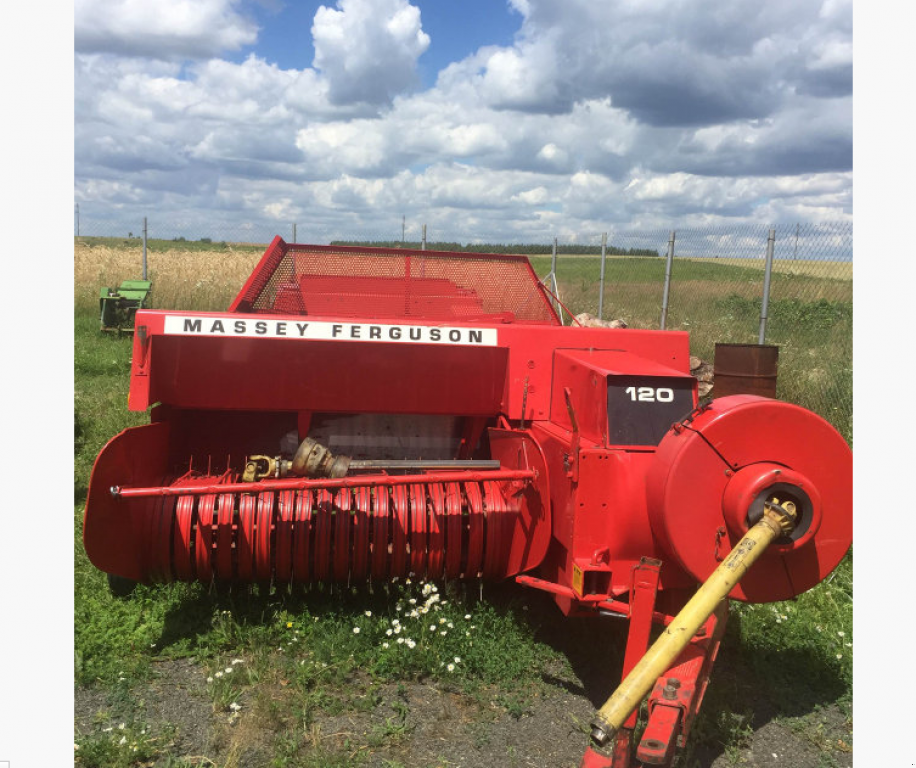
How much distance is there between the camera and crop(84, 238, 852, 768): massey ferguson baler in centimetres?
278

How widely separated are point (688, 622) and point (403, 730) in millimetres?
1362

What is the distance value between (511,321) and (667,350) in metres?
1.24

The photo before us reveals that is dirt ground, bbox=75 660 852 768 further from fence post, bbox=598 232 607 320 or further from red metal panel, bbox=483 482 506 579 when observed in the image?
fence post, bbox=598 232 607 320

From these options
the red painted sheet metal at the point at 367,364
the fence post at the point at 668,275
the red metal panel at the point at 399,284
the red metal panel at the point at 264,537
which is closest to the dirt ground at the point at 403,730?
the red metal panel at the point at 264,537

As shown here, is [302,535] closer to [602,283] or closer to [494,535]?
[494,535]

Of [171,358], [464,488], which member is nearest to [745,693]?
[464,488]

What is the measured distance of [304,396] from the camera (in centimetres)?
446

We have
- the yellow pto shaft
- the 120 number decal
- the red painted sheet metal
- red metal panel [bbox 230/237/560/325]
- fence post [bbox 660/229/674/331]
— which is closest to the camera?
the yellow pto shaft

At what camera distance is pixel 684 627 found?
227 centimetres

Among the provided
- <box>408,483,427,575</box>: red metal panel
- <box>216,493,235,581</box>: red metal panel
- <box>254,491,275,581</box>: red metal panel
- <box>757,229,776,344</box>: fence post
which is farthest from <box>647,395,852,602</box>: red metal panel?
<box>757,229,776,344</box>: fence post

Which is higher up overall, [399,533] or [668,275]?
[668,275]

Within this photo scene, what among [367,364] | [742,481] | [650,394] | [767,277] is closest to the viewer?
[742,481]

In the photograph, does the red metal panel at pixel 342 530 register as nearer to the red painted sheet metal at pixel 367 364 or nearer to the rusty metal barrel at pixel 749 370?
the red painted sheet metal at pixel 367 364

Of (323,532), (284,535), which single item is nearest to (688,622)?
(323,532)
